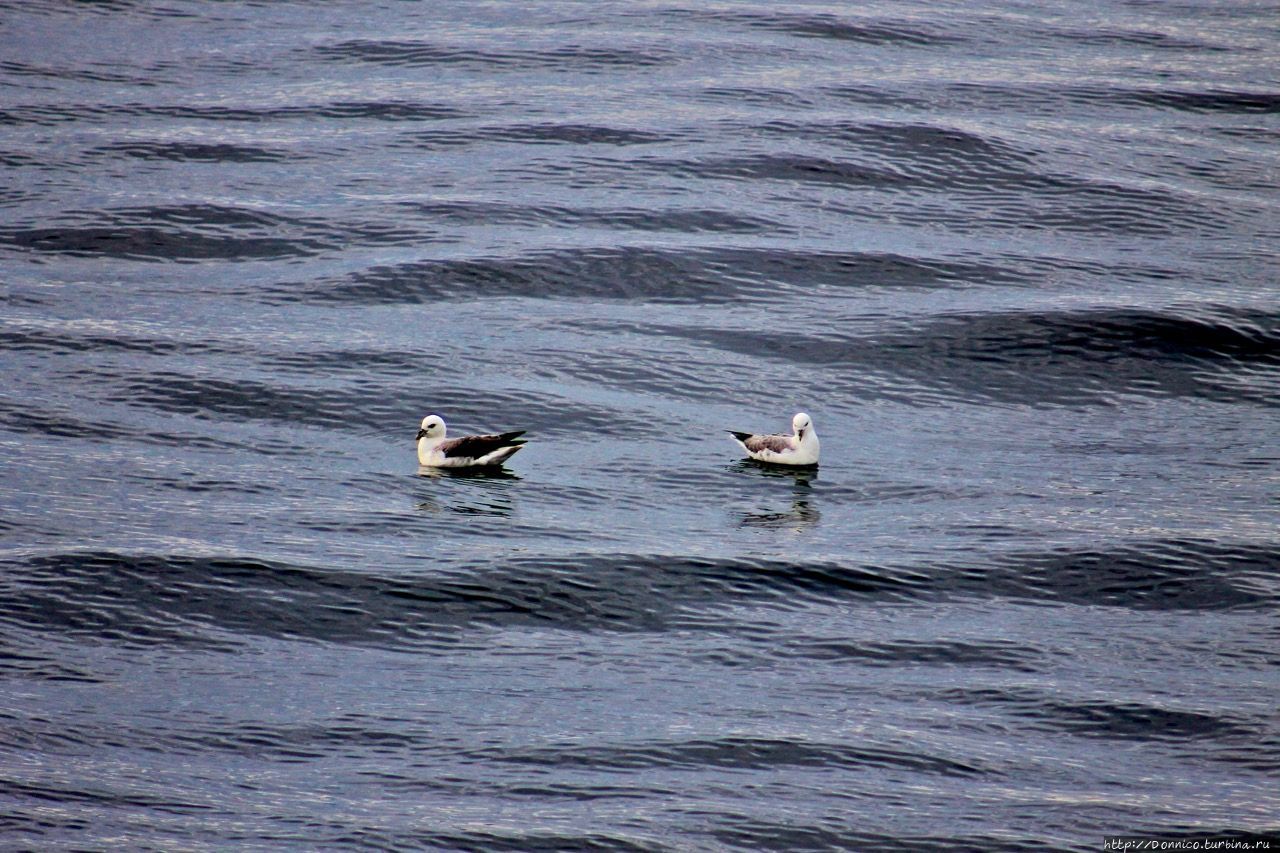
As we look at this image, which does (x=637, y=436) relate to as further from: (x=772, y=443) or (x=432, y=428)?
(x=432, y=428)

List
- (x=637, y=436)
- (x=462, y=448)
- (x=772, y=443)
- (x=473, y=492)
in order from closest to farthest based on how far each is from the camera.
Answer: (x=473, y=492) < (x=462, y=448) < (x=772, y=443) < (x=637, y=436)

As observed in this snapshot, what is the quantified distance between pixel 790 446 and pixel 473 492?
595 centimetres

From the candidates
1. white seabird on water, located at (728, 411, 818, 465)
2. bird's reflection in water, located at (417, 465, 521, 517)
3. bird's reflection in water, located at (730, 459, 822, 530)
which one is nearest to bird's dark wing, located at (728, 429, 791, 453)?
white seabird on water, located at (728, 411, 818, 465)

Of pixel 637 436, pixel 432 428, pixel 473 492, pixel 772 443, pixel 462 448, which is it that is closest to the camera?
pixel 473 492

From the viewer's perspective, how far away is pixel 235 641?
23.8 m

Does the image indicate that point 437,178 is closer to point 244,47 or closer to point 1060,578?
point 244,47

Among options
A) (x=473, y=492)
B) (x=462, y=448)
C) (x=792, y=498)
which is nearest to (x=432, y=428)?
(x=462, y=448)

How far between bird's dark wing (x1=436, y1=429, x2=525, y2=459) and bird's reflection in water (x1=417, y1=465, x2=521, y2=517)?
0.30 meters

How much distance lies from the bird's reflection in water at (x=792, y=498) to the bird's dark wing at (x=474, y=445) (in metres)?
4.35

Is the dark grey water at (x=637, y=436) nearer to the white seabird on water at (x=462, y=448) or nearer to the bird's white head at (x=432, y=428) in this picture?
the white seabird on water at (x=462, y=448)

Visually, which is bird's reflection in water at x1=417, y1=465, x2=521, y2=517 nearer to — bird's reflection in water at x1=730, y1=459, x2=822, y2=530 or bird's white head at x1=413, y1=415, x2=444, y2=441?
bird's white head at x1=413, y1=415, x2=444, y2=441

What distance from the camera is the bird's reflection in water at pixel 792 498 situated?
90.8 ft

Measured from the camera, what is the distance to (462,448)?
29.4 metres

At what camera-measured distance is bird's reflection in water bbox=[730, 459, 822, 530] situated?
90.8ft
